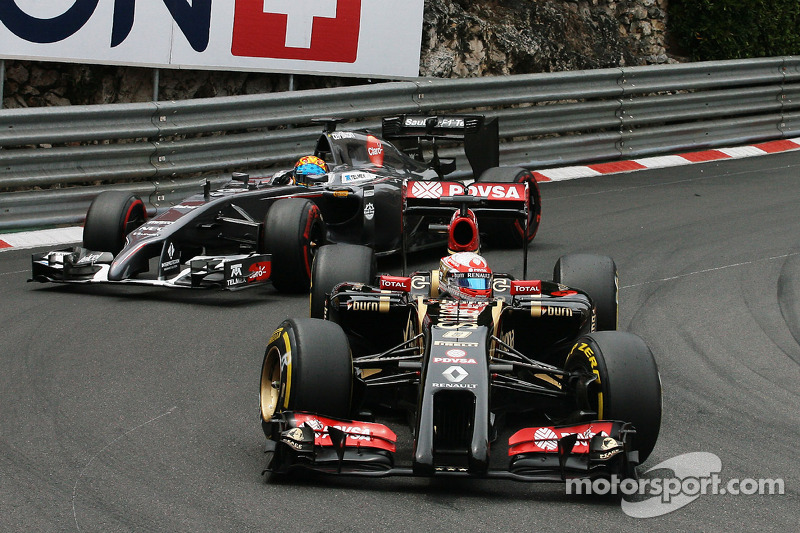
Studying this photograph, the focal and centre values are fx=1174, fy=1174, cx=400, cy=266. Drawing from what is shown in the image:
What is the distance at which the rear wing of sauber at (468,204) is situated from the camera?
326 inches

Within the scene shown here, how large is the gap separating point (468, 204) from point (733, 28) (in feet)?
41.5

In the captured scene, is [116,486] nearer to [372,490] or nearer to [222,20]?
[372,490]

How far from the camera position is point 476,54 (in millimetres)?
17422

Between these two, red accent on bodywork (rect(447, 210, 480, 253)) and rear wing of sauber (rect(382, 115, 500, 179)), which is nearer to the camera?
red accent on bodywork (rect(447, 210, 480, 253))

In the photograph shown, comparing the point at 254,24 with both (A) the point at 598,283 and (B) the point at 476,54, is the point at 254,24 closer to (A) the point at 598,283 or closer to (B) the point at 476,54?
(B) the point at 476,54

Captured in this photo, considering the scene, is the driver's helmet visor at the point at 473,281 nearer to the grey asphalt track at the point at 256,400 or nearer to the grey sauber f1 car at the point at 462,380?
the grey sauber f1 car at the point at 462,380

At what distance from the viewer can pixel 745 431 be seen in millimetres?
6812

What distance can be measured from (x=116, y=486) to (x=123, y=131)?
7519mm

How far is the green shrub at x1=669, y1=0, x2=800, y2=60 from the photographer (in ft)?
63.4

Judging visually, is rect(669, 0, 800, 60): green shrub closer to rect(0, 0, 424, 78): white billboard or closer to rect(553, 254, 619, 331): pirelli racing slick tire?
rect(0, 0, 424, 78): white billboard

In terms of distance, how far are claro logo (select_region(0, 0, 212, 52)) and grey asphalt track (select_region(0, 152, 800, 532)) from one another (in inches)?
97.8

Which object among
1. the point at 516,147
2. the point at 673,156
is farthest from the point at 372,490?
the point at 673,156
